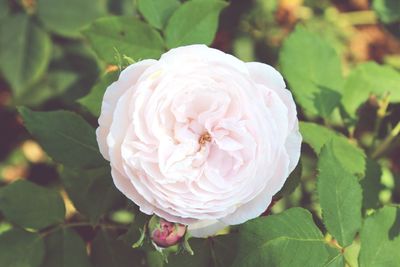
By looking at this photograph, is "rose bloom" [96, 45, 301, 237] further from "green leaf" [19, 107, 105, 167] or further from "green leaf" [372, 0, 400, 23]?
"green leaf" [372, 0, 400, 23]

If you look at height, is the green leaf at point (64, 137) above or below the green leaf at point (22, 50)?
above

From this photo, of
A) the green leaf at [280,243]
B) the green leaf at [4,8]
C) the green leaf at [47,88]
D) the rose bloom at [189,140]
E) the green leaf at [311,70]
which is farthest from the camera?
the green leaf at [47,88]

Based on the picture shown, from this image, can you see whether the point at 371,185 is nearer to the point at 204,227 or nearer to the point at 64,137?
the point at 204,227

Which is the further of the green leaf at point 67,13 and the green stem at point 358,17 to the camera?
the green stem at point 358,17

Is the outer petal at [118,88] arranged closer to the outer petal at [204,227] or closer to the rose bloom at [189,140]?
the rose bloom at [189,140]

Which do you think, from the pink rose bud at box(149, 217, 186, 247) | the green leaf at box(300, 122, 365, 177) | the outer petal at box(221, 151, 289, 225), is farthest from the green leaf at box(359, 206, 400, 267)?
the pink rose bud at box(149, 217, 186, 247)

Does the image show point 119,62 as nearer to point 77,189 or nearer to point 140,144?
point 140,144

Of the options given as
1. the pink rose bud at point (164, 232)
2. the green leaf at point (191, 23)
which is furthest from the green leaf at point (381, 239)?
the green leaf at point (191, 23)
